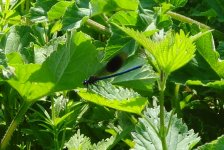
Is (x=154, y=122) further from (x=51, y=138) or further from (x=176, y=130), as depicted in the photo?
(x=51, y=138)

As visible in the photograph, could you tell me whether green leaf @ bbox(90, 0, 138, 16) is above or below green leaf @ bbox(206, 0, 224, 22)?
above

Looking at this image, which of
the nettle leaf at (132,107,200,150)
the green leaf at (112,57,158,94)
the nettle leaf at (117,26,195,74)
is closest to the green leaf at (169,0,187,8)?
the green leaf at (112,57,158,94)

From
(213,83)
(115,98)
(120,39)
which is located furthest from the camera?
(120,39)

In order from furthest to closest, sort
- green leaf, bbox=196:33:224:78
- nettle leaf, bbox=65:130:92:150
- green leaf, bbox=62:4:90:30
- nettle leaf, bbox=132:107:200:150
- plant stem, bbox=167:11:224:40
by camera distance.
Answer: plant stem, bbox=167:11:224:40, green leaf, bbox=62:4:90:30, green leaf, bbox=196:33:224:78, nettle leaf, bbox=65:130:92:150, nettle leaf, bbox=132:107:200:150

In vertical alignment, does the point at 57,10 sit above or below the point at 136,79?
above

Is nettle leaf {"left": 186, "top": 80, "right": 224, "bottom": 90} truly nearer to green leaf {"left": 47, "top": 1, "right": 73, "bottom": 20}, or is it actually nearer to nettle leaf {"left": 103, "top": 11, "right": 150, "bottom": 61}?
nettle leaf {"left": 103, "top": 11, "right": 150, "bottom": 61}

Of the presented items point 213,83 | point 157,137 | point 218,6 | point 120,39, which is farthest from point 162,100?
point 218,6

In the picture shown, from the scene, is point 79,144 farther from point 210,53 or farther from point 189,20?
point 189,20
